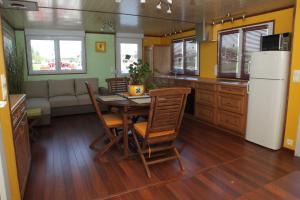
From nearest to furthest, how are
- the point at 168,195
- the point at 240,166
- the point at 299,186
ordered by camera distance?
the point at 299,186, the point at 168,195, the point at 240,166

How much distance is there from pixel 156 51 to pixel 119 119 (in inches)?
153

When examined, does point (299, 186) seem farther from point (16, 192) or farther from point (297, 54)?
point (297, 54)

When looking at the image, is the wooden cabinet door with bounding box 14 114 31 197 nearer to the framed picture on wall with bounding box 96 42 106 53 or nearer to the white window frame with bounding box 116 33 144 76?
the framed picture on wall with bounding box 96 42 106 53

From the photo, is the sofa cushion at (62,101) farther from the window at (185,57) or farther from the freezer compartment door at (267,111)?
the freezer compartment door at (267,111)

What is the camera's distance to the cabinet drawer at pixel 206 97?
4149 mm

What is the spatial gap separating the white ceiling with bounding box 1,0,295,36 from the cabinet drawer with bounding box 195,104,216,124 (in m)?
1.84

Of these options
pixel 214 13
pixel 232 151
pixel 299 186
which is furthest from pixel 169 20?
pixel 299 186

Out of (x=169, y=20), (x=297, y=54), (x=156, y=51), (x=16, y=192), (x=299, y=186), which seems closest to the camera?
→ (x=299, y=186)

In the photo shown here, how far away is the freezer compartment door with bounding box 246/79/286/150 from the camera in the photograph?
300 centimetres

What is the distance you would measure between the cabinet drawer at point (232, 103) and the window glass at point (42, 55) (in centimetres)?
443

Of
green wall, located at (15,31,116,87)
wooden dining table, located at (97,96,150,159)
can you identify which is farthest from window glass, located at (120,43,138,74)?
wooden dining table, located at (97,96,150,159)

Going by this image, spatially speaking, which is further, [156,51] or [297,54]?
[156,51]

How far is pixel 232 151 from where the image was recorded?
122 inches

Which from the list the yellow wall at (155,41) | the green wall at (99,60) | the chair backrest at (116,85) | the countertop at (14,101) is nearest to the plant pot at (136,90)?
the chair backrest at (116,85)
